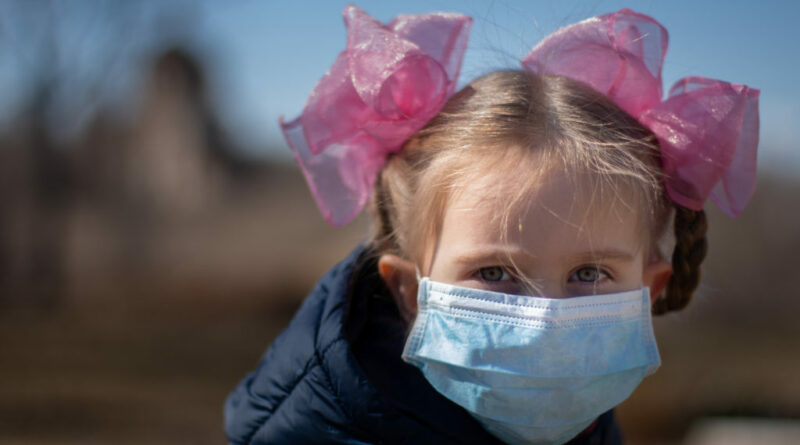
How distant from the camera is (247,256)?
11.7 meters

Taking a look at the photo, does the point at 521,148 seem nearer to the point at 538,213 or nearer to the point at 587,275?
the point at 538,213

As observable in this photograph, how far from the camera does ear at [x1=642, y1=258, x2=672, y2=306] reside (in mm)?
1896

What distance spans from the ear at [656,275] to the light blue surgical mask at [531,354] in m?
0.18

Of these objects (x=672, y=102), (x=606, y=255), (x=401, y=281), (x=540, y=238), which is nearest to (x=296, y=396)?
(x=401, y=281)

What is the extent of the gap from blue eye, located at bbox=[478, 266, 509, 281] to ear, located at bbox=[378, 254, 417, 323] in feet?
0.77

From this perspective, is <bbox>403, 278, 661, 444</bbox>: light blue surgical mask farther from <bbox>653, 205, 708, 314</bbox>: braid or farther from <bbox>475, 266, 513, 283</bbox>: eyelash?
<bbox>653, 205, 708, 314</bbox>: braid

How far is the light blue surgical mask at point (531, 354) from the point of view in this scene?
5.23 feet

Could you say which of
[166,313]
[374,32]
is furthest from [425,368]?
[166,313]

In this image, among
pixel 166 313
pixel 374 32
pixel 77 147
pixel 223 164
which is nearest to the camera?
pixel 374 32

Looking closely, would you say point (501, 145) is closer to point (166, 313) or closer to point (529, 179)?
point (529, 179)

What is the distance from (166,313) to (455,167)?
9333 mm

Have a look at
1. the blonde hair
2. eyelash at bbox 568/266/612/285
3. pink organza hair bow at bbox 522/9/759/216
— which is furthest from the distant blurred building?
eyelash at bbox 568/266/612/285

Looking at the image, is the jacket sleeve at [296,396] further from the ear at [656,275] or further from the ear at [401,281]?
the ear at [656,275]

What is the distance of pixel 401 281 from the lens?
196 centimetres
